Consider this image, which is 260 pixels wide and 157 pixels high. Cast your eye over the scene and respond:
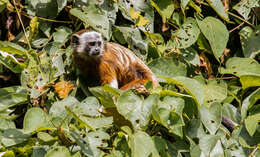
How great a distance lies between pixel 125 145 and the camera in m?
3.43

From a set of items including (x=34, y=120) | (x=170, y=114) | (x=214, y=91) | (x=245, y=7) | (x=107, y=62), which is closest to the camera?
(x=34, y=120)

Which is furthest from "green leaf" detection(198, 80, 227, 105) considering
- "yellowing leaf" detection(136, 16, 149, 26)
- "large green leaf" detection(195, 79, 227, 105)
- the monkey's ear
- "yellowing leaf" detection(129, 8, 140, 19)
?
the monkey's ear

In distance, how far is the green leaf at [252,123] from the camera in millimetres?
3901

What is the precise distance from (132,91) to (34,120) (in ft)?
2.77

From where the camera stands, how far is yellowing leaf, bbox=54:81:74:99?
3.92 meters

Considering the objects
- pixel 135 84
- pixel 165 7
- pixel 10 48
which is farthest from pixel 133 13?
pixel 10 48

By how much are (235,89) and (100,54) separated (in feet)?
5.22

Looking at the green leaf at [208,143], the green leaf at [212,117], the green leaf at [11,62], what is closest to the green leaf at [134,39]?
the green leaf at [212,117]

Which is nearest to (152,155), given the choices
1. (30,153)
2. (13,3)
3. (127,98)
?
(127,98)

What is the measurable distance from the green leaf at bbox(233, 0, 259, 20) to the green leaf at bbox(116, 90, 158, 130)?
85.1 inches

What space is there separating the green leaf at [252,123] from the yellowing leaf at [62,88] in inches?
71.0

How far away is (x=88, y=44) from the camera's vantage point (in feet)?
14.6

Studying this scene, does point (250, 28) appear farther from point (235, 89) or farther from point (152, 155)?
point (152, 155)

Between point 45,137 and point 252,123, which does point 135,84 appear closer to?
point 252,123
